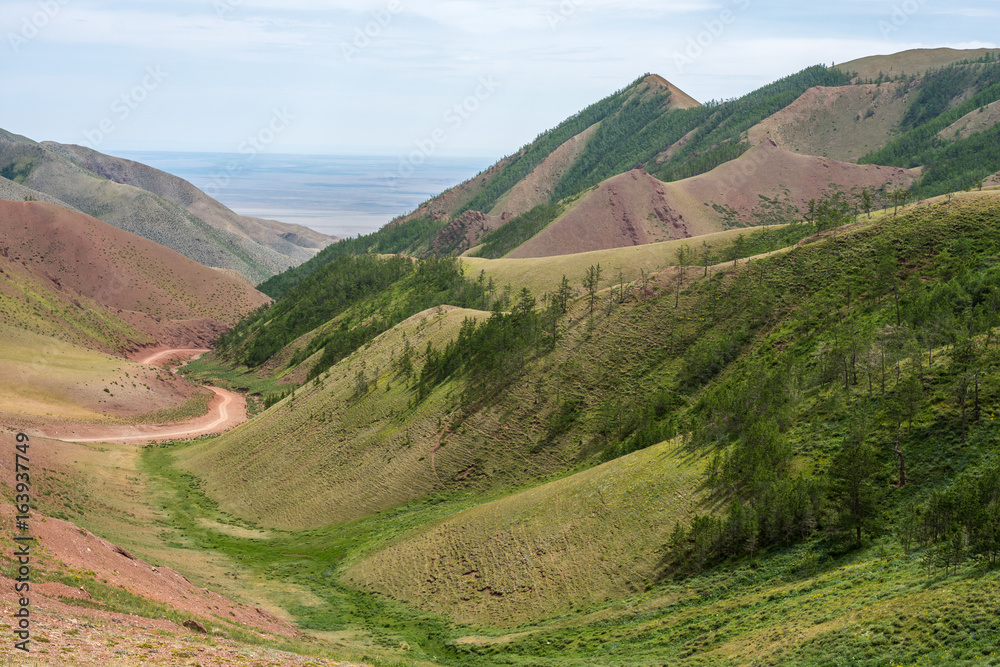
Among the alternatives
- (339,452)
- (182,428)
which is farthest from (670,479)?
(182,428)

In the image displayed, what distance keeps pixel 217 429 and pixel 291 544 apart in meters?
41.5

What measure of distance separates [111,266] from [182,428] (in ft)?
298

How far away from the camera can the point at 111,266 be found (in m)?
157

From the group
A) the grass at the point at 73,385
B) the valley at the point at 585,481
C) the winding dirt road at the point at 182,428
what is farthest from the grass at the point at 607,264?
the grass at the point at 73,385

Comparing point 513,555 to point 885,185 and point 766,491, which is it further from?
point 885,185

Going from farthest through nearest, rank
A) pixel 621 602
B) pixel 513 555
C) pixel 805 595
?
1. pixel 513 555
2. pixel 621 602
3. pixel 805 595

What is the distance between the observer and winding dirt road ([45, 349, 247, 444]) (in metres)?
74.1

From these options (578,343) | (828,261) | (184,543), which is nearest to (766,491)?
(578,343)

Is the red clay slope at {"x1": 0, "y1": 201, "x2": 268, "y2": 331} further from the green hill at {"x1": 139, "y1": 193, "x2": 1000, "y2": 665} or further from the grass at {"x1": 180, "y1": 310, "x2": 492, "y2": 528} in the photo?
the green hill at {"x1": 139, "y1": 193, "x2": 1000, "y2": 665}

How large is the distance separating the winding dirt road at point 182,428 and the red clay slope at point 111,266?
172 feet

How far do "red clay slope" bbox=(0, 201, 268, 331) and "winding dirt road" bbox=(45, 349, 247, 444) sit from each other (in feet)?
172

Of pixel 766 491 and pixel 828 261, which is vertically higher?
pixel 828 261

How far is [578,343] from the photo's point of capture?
193 ft

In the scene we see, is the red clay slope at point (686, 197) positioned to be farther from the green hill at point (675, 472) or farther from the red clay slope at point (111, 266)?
the green hill at point (675, 472)
